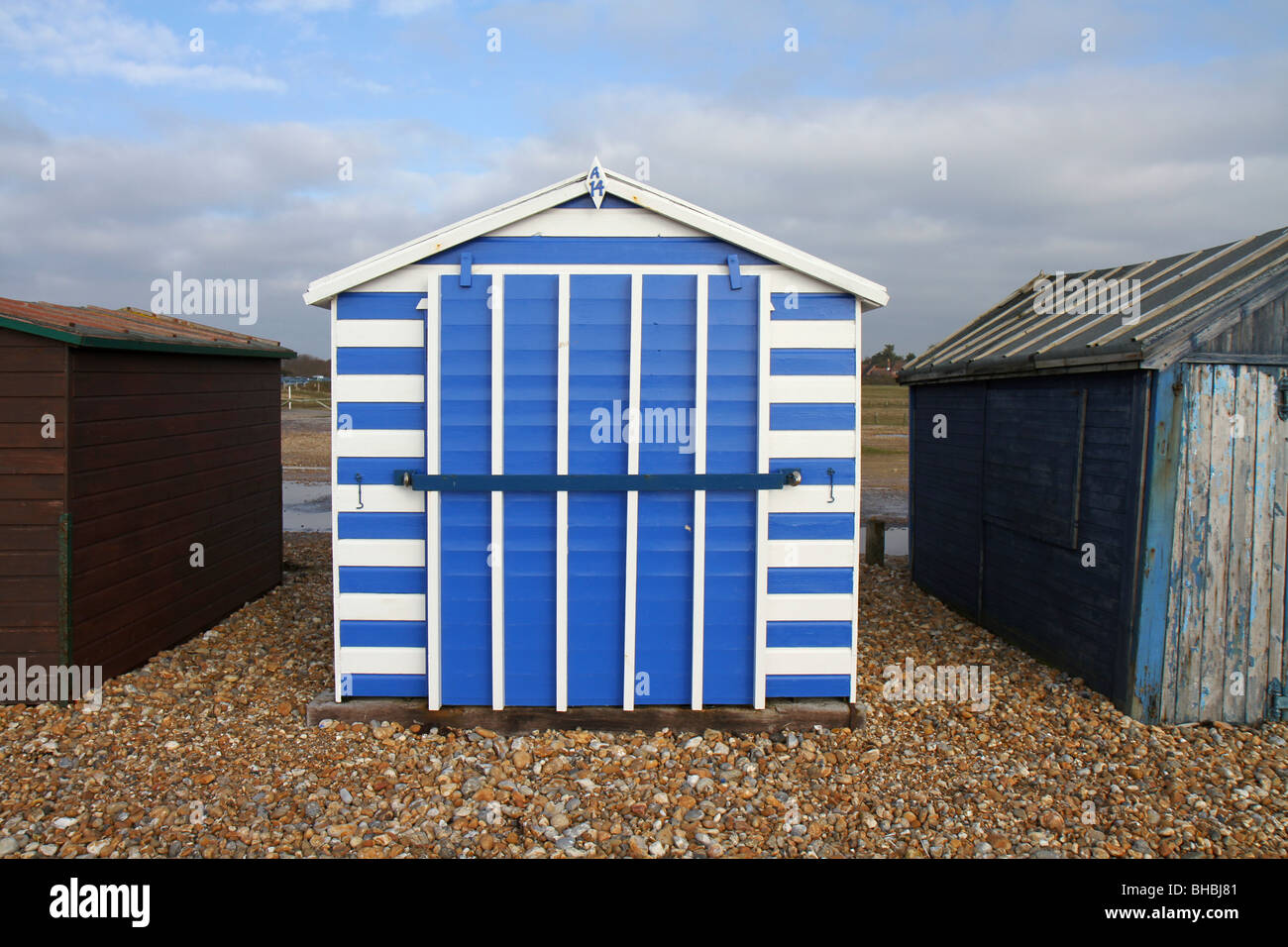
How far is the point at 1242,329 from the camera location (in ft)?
20.6

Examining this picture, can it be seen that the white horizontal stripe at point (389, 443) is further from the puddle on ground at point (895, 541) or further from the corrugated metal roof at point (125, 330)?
the puddle on ground at point (895, 541)

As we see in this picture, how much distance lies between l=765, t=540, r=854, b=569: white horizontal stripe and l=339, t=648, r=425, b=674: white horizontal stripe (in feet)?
8.98

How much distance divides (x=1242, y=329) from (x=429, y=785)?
683 centimetres

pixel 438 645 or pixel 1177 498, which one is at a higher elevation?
pixel 1177 498

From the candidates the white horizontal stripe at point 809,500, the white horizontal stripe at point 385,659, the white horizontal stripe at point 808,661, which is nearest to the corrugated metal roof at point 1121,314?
the white horizontal stripe at point 809,500

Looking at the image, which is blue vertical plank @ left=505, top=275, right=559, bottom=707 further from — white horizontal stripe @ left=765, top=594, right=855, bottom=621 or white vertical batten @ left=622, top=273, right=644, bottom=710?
white horizontal stripe @ left=765, top=594, right=855, bottom=621

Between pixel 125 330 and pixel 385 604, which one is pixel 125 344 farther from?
pixel 385 604

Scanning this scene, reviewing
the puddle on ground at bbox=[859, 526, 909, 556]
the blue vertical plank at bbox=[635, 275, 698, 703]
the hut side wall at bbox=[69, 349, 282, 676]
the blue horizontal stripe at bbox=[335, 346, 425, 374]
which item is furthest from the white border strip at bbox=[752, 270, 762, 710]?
the puddle on ground at bbox=[859, 526, 909, 556]

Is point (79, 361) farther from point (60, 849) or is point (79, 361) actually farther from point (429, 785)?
point (429, 785)

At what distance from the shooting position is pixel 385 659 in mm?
6145

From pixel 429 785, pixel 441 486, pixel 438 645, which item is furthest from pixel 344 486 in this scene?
pixel 429 785

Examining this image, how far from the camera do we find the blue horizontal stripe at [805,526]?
6043 mm

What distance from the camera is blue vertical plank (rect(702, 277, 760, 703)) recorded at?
595 cm

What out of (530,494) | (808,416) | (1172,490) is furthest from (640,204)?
(1172,490)
